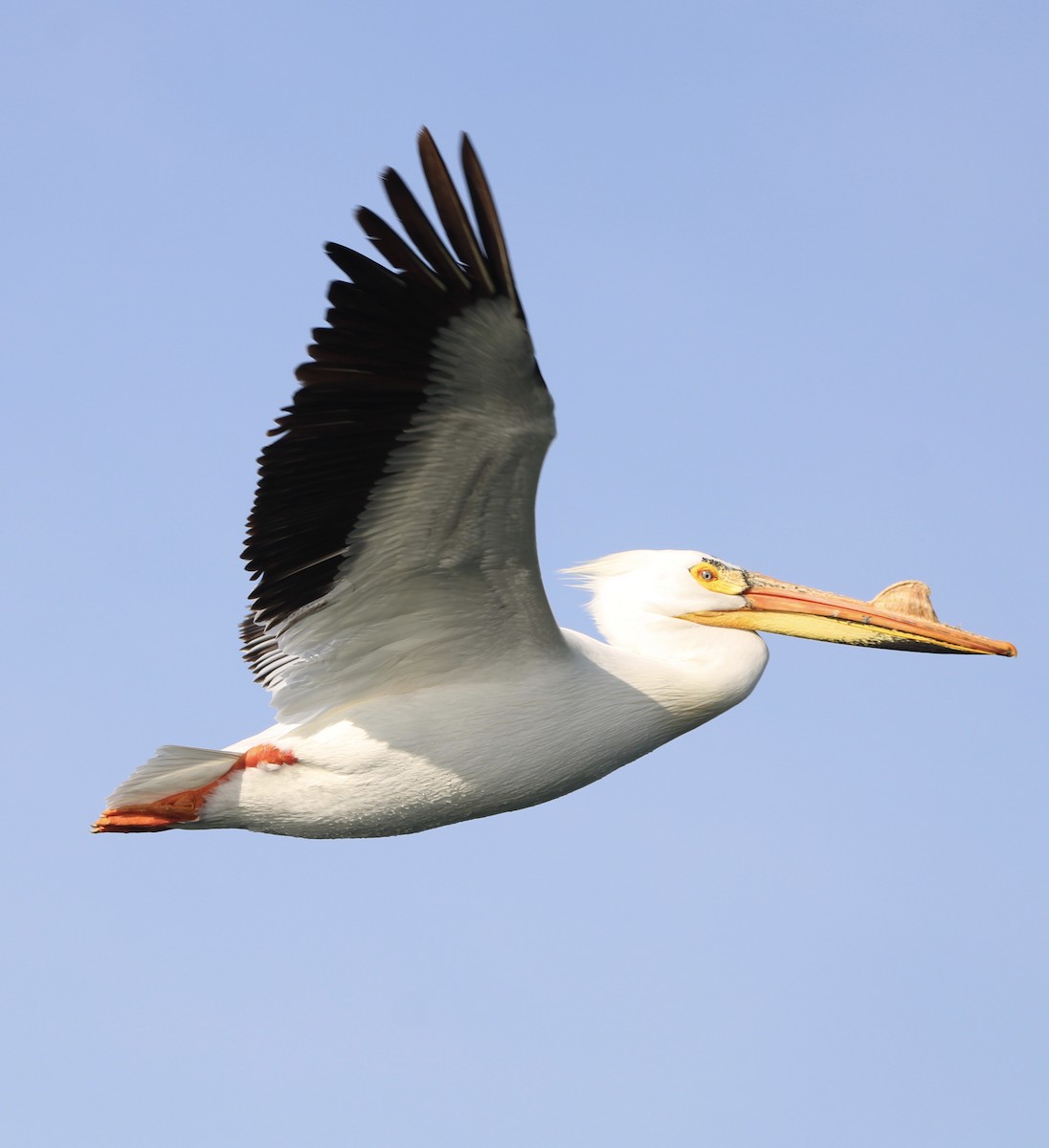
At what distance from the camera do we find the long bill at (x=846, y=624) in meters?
8.73

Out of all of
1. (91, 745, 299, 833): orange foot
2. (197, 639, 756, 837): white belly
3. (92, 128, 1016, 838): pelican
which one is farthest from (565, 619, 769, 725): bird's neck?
(91, 745, 299, 833): orange foot

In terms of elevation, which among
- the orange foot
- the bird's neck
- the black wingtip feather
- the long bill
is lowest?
the orange foot

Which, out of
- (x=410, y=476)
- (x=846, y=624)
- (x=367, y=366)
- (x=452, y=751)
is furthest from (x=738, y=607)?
(x=367, y=366)

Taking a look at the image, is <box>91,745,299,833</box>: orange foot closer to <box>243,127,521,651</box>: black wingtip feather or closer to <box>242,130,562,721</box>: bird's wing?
<box>242,130,562,721</box>: bird's wing

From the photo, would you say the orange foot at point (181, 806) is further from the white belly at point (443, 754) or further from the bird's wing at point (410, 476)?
the bird's wing at point (410, 476)

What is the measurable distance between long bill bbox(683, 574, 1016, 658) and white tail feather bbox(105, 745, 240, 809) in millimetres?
2768

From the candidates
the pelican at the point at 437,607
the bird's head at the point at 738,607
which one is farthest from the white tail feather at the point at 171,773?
the bird's head at the point at 738,607

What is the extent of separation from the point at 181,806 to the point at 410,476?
2.23m

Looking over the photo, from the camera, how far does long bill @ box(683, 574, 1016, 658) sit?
873cm

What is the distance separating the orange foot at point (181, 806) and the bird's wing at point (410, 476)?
248mm

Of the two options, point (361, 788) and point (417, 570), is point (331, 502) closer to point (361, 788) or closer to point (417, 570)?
point (417, 570)

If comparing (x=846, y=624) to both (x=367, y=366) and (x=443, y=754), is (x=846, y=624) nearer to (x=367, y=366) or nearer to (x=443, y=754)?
(x=443, y=754)

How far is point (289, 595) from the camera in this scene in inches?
292

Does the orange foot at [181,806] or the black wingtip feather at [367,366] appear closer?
the black wingtip feather at [367,366]
